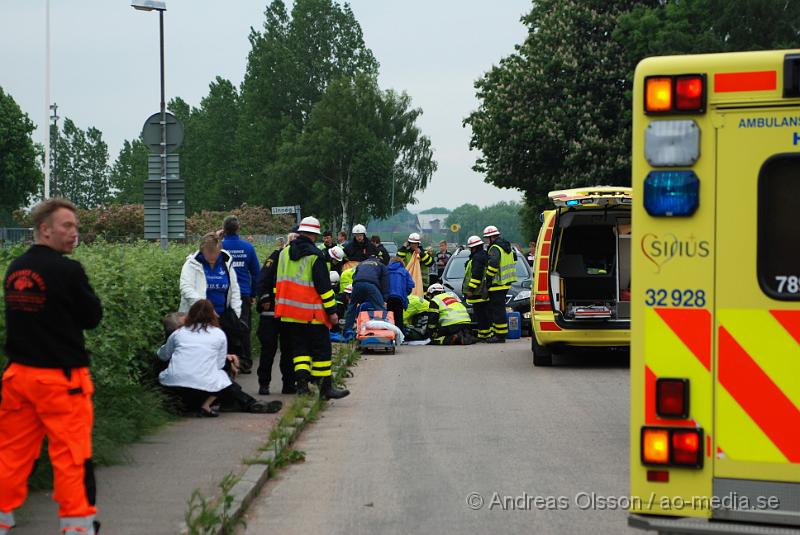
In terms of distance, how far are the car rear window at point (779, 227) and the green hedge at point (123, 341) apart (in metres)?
4.49

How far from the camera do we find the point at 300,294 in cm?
1218

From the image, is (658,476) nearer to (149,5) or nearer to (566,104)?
(149,5)

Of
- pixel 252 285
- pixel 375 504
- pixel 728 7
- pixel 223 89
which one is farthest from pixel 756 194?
pixel 223 89

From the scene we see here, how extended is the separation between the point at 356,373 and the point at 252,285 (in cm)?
184

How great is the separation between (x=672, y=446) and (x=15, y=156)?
2840 inches

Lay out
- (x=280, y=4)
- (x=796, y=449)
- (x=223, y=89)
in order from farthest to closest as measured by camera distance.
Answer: (x=223, y=89), (x=280, y=4), (x=796, y=449)

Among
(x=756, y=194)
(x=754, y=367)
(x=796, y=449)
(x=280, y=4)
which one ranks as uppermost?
(x=280, y=4)

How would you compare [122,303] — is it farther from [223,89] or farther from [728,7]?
[223,89]

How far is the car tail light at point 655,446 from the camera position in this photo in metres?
5.08

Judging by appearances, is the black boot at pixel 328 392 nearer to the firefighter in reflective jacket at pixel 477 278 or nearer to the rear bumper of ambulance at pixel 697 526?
the firefighter in reflective jacket at pixel 477 278

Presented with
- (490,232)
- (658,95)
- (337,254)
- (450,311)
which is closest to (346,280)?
(337,254)

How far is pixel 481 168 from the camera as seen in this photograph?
141 ft

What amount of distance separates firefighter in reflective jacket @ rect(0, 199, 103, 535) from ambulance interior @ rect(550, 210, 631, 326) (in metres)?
9.79

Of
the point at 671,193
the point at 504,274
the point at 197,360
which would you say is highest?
the point at 671,193
